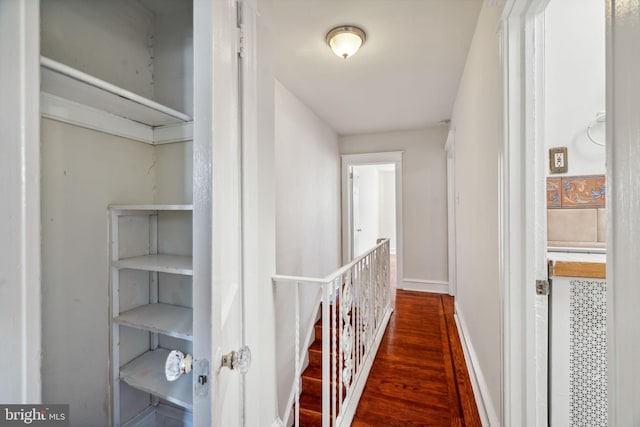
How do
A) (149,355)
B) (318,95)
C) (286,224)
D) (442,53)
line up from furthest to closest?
(318,95) → (286,224) → (442,53) → (149,355)

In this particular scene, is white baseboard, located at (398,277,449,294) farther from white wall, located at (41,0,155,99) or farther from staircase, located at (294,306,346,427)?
white wall, located at (41,0,155,99)

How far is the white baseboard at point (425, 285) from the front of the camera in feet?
12.8

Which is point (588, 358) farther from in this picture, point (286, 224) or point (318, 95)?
point (318, 95)

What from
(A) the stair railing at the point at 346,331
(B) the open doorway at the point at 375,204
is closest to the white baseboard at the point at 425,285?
(A) the stair railing at the point at 346,331

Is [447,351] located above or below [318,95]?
below

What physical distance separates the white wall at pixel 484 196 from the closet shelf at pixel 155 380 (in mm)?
1387

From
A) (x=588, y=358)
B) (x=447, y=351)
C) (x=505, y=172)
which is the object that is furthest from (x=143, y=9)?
(x=447, y=351)

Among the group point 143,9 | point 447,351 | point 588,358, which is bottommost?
point 447,351

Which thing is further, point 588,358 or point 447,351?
point 447,351

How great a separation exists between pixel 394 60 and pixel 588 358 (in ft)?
7.22

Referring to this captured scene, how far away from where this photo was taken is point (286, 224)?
2596 millimetres

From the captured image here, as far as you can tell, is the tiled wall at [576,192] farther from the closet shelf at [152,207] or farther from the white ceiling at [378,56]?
the closet shelf at [152,207]

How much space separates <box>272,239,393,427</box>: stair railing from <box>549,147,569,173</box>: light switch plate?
1.18 m
